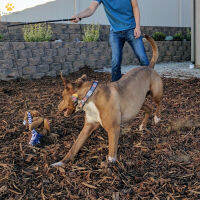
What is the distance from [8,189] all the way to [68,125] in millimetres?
1609

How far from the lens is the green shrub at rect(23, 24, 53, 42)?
819cm

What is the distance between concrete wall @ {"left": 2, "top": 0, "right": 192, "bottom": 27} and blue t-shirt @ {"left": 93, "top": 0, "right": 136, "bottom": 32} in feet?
17.5

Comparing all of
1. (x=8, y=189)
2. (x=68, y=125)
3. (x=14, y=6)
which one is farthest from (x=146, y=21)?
(x=8, y=189)

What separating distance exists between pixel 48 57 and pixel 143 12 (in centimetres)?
577

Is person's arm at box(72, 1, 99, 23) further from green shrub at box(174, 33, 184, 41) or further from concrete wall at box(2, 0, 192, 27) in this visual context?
green shrub at box(174, 33, 184, 41)

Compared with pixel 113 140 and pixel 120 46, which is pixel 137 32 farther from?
pixel 113 140

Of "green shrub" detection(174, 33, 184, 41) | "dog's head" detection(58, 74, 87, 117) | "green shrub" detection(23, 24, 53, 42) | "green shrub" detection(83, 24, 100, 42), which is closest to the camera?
"dog's head" detection(58, 74, 87, 117)

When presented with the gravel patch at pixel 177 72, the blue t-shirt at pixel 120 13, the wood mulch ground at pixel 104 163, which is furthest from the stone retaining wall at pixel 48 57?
the blue t-shirt at pixel 120 13

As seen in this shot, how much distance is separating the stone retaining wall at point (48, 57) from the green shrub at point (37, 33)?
1.51 feet

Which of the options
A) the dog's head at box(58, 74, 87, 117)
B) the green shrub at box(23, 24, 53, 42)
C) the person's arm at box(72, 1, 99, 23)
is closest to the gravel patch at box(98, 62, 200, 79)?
the green shrub at box(23, 24, 53, 42)

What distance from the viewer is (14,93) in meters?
6.00

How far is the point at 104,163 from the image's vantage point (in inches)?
105

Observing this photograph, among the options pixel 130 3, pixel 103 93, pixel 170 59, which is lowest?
pixel 170 59

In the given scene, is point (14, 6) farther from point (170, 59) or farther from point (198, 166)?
point (198, 166)
